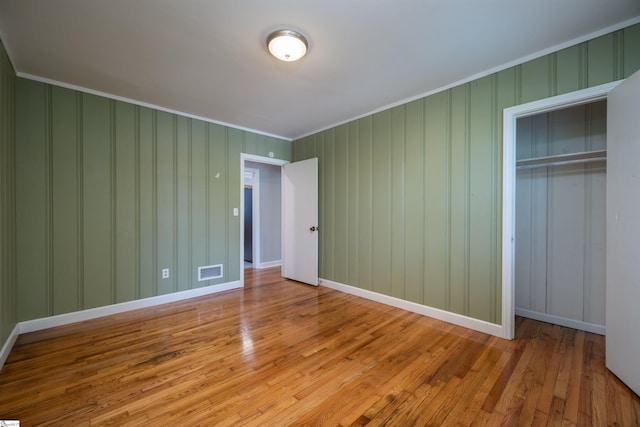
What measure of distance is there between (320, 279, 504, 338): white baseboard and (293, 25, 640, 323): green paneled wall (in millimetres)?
58

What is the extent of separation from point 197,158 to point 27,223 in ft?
6.00

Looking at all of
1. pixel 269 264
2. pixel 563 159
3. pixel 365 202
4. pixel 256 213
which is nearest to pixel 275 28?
pixel 365 202

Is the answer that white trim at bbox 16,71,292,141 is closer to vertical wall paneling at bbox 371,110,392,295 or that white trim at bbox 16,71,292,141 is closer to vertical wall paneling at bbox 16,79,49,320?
vertical wall paneling at bbox 16,79,49,320

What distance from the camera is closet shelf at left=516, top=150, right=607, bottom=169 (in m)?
2.44

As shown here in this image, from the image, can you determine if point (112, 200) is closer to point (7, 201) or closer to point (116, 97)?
point (7, 201)

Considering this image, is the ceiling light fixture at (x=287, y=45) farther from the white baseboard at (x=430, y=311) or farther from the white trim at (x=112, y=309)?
the white trim at (x=112, y=309)

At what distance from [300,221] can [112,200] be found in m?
2.55

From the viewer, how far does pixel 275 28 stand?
1.93m

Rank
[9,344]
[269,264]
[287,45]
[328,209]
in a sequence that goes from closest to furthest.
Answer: [287,45] < [9,344] < [328,209] < [269,264]

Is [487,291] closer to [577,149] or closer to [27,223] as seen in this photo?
[577,149]

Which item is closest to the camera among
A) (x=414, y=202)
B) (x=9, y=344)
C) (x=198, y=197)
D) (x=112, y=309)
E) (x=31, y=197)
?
(x=9, y=344)

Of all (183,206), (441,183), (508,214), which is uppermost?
(441,183)

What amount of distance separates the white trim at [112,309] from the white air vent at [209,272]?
0.45 ft

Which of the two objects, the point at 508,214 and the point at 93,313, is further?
the point at 93,313
